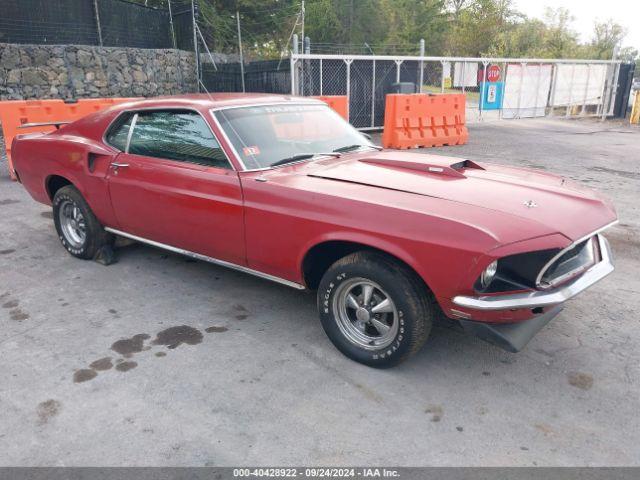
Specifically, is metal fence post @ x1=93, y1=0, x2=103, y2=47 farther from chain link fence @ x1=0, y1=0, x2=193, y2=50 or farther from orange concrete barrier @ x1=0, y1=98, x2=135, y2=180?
orange concrete barrier @ x1=0, y1=98, x2=135, y2=180

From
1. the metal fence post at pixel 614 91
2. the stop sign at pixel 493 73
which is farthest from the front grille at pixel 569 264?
the metal fence post at pixel 614 91

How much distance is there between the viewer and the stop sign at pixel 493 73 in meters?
17.0

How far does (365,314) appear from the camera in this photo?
312 cm

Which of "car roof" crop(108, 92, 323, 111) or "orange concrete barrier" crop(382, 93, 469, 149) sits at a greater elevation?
"car roof" crop(108, 92, 323, 111)

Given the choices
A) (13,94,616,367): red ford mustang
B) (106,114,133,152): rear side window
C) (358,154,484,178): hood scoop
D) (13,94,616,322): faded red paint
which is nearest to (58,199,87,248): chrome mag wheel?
(13,94,616,367): red ford mustang

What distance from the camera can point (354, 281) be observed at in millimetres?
3102

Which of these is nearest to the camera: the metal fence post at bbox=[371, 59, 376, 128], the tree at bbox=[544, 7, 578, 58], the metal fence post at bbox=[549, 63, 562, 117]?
the metal fence post at bbox=[371, 59, 376, 128]

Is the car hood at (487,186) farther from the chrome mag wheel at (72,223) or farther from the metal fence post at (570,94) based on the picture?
the metal fence post at (570,94)

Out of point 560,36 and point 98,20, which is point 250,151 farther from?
point 560,36

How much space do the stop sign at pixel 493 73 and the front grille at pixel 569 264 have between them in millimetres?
15234

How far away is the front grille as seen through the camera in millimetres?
2822

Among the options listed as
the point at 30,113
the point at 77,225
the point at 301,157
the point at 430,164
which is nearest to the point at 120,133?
the point at 77,225

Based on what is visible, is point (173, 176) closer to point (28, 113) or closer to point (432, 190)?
point (432, 190)

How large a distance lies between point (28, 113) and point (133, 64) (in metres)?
7.32
